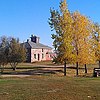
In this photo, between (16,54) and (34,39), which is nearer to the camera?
(16,54)

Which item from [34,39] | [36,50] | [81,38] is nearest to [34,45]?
[36,50]

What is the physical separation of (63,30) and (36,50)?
54821 mm

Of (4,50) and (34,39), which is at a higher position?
(34,39)

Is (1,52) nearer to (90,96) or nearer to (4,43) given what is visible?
(4,43)

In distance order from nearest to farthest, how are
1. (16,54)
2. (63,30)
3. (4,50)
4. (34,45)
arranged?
1. (63,30)
2. (16,54)
3. (4,50)
4. (34,45)

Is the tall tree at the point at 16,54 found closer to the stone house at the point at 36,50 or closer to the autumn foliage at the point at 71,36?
the autumn foliage at the point at 71,36

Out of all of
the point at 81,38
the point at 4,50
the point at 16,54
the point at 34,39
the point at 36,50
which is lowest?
the point at 16,54

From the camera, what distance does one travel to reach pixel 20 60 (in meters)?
56.4

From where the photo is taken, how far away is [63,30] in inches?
1630

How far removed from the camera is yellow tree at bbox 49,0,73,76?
135 ft

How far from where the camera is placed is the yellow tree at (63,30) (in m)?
41.3

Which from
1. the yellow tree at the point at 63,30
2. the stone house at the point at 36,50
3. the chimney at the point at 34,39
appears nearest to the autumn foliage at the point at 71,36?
the yellow tree at the point at 63,30

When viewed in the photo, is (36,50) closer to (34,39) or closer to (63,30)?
(34,39)

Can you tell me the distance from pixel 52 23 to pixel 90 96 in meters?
26.2
